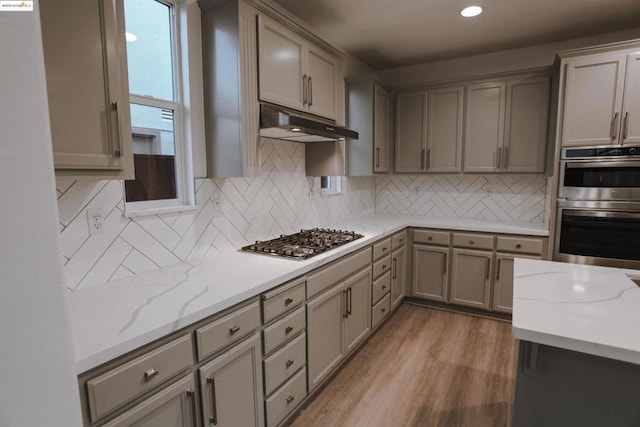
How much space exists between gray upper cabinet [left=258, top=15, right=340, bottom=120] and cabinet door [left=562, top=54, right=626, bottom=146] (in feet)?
6.31

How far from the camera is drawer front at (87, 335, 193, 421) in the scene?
1.02 m

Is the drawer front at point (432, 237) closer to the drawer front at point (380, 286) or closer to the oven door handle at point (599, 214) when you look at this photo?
the drawer front at point (380, 286)

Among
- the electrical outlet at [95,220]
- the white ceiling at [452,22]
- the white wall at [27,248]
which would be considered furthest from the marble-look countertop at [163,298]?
the white ceiling at [452,22]

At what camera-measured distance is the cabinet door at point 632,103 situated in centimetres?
253

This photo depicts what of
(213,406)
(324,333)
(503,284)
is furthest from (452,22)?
(213,406)

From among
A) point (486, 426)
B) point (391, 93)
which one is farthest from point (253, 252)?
point (391, 93)

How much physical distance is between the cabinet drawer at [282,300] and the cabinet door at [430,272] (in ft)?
6.71

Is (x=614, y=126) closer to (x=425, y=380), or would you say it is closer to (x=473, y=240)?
(x=473, y=240)

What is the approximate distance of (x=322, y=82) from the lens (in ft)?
8.79

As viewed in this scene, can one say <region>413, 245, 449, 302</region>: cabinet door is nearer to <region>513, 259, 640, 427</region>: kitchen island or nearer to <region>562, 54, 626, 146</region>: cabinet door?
<region>562, 54, 626, 146</region>: cabinet door

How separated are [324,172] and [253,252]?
1.09 metres

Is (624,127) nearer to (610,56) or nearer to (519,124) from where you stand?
(610,56)

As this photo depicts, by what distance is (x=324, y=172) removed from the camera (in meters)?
3.00

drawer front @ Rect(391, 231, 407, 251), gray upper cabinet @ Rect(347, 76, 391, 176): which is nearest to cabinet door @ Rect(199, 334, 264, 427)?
drawer front @ Rect(391, 231, 407, 251)
